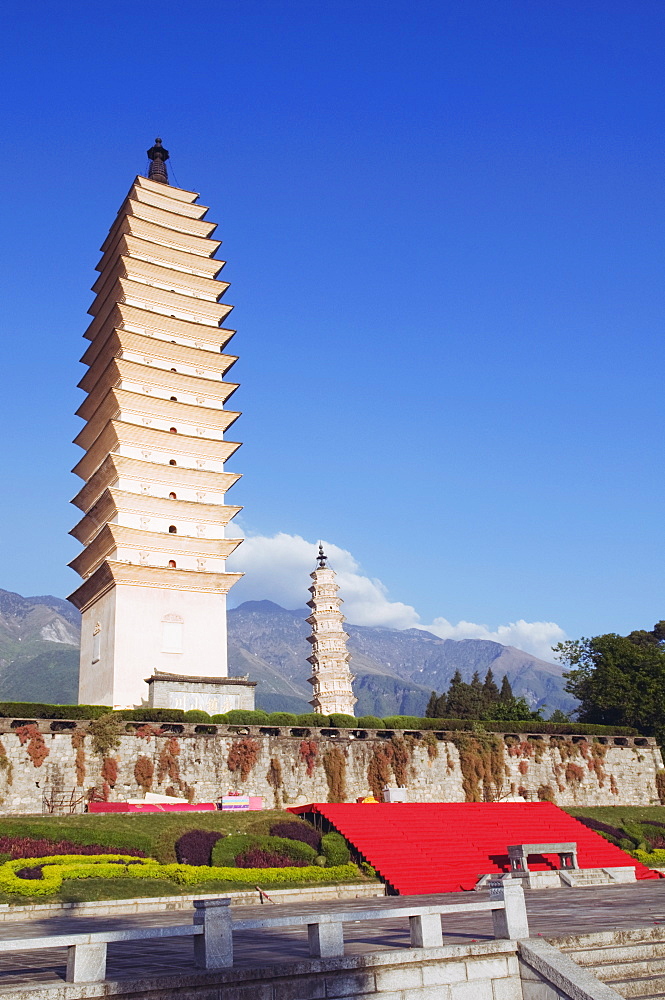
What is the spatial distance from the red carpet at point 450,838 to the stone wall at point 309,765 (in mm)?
3253

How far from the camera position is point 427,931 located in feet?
27.6

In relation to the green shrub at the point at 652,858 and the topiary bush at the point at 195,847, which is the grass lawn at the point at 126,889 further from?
the green shrub at the point at 652,858

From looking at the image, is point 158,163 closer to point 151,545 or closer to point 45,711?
point 151,545

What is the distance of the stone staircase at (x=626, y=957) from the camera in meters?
8.77

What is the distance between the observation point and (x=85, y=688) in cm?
3481

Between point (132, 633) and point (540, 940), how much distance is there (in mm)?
25556

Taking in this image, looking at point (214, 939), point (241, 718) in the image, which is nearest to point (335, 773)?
point (241, 718)

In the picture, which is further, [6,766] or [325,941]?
[6,766]

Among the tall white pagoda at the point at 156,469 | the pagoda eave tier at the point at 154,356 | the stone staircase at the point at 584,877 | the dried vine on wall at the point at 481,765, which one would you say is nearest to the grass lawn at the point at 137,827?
the stone staircase at the point at 584,877

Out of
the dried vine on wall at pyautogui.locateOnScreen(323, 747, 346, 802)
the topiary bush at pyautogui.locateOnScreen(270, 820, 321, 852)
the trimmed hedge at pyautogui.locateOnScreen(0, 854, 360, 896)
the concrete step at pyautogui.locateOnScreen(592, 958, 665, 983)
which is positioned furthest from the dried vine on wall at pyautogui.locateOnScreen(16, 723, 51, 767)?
the concrete step at pyautogui.locateOnScreen(592, 958, 665, 983)

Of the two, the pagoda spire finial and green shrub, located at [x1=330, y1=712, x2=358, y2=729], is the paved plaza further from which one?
the pagoda spire finial

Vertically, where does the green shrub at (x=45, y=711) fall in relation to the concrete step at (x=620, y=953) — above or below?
above

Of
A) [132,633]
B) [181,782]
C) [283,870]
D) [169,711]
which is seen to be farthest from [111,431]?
[283,870]

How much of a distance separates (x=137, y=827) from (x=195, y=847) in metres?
2.54
